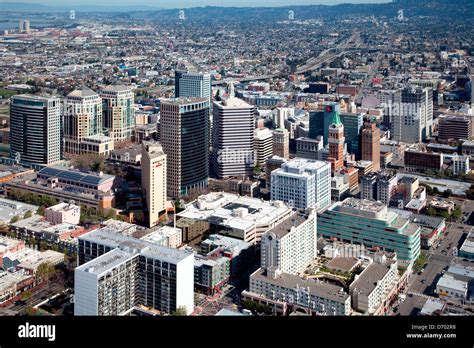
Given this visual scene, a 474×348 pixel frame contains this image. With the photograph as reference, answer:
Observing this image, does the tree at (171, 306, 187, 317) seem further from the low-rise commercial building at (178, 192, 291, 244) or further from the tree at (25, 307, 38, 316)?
the low-rise commercial building at (178, 192, 291, 244)

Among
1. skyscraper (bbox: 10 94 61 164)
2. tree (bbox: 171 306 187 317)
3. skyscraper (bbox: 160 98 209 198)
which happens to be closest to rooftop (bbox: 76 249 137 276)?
tree (bbox: 171 306 187 317)

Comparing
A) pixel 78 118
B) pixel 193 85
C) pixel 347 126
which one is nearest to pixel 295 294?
pixel 347 126

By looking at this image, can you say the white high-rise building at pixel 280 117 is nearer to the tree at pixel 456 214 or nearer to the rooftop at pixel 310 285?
the tree at pixel 456 214

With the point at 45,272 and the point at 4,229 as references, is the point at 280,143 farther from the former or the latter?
the point at 45,272

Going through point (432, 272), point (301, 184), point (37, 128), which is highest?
point (37, 128)

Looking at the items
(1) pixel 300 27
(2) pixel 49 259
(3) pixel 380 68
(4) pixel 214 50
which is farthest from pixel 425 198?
(1) pixel 300 27

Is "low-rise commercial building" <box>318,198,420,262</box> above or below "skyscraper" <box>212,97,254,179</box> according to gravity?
below
